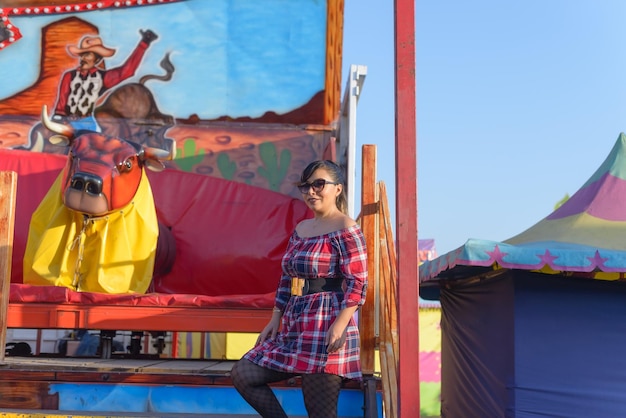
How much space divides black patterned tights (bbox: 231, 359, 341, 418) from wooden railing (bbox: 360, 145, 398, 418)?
0.76 meters

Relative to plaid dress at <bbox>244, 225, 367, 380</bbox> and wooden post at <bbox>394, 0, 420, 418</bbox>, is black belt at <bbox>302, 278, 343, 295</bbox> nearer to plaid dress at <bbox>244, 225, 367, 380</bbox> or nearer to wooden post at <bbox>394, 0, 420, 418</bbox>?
plaid dress at <bbox>244, 225, 367, 380</bbox>

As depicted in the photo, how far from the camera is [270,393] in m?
2.68

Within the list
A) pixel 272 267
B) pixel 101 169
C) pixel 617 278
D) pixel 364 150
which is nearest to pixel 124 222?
pixel 101 169

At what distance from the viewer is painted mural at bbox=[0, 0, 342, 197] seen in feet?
22.4

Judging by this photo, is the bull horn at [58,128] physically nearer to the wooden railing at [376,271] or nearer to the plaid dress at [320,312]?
the wooden railing at [376,271]

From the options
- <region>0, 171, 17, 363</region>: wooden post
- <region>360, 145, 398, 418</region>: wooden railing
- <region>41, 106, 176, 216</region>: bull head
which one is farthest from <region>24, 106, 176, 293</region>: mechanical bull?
<region>360, 145, 398, 418</region>: wooden railing

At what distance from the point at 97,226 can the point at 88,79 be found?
269cm

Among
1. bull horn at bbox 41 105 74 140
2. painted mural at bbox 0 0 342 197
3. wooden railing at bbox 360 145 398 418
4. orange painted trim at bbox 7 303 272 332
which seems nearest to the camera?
wooden railing at bbox 360 145 398 418

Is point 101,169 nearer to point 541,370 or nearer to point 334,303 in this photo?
point 334,303

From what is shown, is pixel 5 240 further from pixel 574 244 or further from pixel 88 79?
pixel 574 244

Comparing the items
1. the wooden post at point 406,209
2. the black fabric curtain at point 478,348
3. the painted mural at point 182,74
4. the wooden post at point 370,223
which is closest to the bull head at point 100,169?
the painted mural at point 182,74

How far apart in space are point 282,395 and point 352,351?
0.76 m

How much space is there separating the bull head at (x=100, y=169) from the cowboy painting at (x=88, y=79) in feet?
6.33

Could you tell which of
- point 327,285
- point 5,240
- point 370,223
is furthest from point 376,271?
point 5,240
